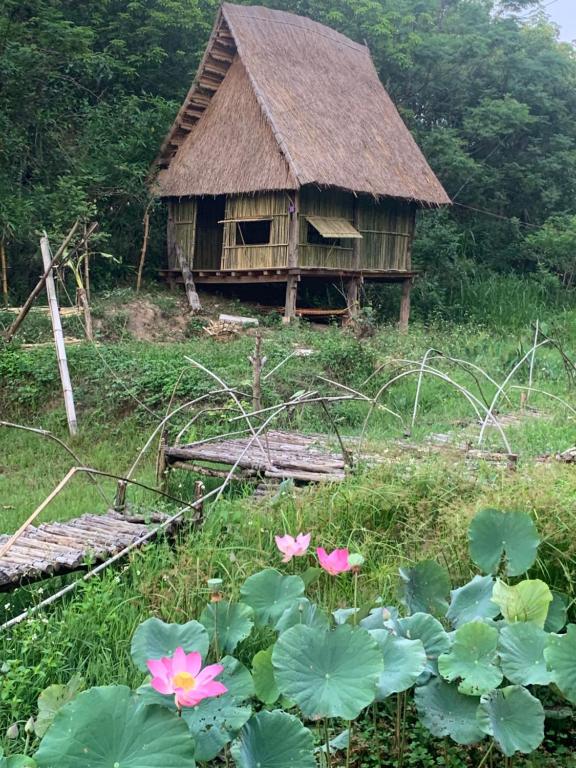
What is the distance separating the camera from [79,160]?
39.9 ft

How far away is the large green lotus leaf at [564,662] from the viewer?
1.94 meters

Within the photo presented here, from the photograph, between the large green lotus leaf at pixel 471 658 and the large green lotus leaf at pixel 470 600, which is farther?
the large green lotus leaf at pixel 470 600

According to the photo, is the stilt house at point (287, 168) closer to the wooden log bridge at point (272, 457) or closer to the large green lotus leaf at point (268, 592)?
the wooden log bridge at point (272, 457)

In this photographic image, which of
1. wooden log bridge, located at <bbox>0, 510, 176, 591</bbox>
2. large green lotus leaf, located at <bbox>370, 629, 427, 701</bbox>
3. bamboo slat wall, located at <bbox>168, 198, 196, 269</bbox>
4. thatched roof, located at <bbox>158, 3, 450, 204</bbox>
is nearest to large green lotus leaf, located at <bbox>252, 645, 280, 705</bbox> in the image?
large green lotus leaf, located at <bbox>370, 629, 427, 701</bbox>

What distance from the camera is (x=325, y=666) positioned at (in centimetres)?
188

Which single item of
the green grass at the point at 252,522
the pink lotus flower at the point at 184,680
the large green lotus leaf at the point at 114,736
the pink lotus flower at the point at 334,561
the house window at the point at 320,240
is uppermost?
the house window at the point at 320,240

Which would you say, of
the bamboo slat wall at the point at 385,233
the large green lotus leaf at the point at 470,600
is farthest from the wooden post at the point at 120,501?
the bamboo slat wall at the point at 385,233

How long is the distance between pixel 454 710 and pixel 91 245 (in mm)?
10877

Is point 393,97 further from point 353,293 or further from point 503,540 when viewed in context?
point 503,540

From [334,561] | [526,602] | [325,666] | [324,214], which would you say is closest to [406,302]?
[324,214]

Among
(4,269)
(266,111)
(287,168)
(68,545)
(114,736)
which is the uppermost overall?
(266,111)

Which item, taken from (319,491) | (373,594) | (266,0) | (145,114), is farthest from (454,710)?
(266,0)

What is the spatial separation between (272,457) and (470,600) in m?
2.22

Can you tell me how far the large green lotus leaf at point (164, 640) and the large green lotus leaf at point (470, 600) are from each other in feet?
2.62
